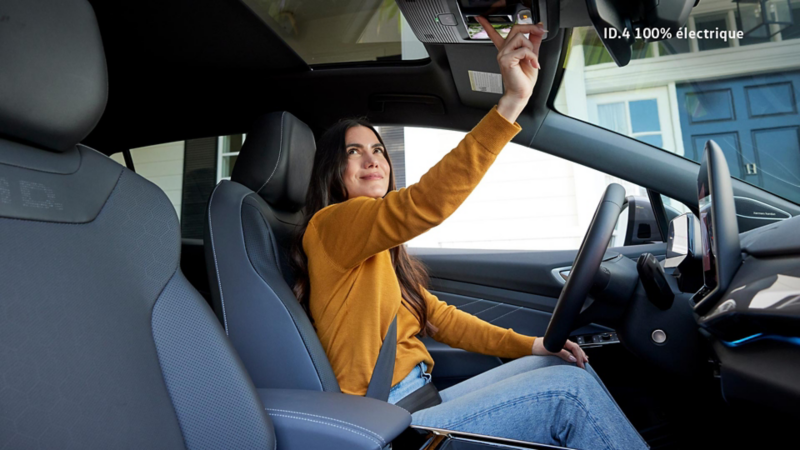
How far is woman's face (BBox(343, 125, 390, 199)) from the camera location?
151 centimetres

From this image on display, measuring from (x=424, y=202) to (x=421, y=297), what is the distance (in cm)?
60

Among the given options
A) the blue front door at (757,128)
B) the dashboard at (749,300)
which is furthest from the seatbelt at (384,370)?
the blue front door at (757,128)

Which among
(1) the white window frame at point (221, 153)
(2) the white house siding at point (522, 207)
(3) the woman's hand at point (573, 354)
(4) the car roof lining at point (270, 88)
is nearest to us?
(3) the woman's hand at point (573, 354)

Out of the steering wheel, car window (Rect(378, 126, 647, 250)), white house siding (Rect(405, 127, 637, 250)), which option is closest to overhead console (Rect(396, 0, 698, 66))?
the steering wheel

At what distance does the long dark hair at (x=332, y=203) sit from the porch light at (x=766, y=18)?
1.07 m

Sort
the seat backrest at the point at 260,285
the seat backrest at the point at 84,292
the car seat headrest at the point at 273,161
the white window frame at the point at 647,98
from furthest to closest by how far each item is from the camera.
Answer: the white window frame at the point at 647,98 → the car seat headrest at the point at 273,161 → the seat backrest at the point at 260,285 → the seat backrest at the point at 84,292

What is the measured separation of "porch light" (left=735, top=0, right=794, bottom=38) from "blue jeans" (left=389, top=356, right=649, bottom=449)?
3.68ft

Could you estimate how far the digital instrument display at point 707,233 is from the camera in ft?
3.13

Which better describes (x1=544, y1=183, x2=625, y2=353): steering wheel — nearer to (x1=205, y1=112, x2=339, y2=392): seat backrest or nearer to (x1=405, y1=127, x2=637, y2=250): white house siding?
(x1=205, y1=112, x2=339, y2=392): seat backrest

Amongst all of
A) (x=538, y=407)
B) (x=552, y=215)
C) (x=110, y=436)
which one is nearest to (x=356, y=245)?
(x=538, y=407)

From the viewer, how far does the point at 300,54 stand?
6.13 feet

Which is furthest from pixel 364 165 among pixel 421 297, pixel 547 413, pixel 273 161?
pixel 547 413

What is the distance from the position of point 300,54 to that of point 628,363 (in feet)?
4.62

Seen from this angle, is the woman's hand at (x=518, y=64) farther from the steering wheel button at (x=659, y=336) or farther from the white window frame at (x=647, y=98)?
the white window frame at (x=647, y=98)
